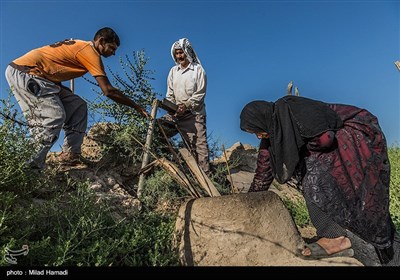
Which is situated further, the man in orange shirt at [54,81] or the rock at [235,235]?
the man in orange shirt at [54,81]

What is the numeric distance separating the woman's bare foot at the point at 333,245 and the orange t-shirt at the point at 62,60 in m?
2.49

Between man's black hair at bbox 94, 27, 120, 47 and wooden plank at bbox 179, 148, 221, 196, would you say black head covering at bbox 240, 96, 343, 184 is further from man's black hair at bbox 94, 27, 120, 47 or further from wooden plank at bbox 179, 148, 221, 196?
man's black hair at bbox 94, 27, 120, 47

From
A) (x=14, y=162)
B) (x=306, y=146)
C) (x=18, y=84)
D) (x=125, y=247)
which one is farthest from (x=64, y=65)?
(x=306, y=146)

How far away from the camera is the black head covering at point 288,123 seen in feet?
8.95

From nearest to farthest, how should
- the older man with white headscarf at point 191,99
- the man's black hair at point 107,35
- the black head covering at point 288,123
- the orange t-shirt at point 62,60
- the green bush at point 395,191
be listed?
the black head covering at point 288,123, the orange t-shirt at point 62,60, the man's black hair at point 107,35, the older man with white headscarf at point 191,99, the green bush at point 395,191

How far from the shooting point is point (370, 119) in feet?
9.46

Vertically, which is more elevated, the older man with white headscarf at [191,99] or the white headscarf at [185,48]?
the white headscarf at [185,48]

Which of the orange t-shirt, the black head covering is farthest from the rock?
the orange t-shirt

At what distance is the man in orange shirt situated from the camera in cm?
334

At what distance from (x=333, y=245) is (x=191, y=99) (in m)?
2.70

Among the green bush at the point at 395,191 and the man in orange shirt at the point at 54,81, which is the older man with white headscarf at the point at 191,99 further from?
the green bush at the point at 395,191

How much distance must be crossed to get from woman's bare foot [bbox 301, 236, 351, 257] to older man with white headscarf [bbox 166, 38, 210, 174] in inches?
84.4

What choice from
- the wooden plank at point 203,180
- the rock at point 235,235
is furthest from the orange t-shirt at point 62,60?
the rock at point 235,235

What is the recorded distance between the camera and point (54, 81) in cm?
362
